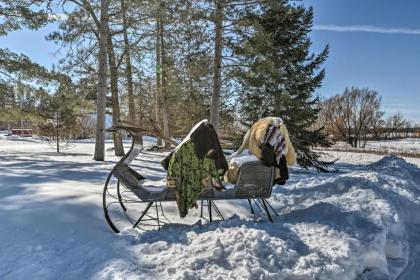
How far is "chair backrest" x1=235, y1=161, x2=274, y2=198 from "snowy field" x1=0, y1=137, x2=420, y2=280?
369 mm

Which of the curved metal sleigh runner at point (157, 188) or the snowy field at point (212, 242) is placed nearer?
the snowy field at point (212, 242)

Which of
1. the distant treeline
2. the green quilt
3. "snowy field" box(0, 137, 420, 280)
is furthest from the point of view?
the distant treeline

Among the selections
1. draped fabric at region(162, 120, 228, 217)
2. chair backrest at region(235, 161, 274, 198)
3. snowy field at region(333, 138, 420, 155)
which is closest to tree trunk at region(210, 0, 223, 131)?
chair backrest at region(235, 161, 274, 198)

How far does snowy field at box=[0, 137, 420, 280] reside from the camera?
289 centimetres

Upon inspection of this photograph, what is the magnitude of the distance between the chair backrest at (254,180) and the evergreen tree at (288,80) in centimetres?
792

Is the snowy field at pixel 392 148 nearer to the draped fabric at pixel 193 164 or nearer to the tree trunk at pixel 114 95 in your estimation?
the tree trunk at pixel 114 95

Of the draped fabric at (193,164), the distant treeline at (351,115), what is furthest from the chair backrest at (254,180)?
the distant treeline at (351,115)

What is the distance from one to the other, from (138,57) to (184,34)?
4.12m

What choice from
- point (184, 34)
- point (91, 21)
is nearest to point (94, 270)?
point (184, 34)

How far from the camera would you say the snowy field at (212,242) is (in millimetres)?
2893

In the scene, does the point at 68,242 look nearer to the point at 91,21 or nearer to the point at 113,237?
the point at 113,237

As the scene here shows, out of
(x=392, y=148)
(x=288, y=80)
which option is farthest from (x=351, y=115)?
(x=288, y=80)

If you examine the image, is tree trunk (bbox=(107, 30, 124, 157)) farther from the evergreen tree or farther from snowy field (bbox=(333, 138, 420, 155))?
snowy field (bbox=(333, 138, 420, 155))

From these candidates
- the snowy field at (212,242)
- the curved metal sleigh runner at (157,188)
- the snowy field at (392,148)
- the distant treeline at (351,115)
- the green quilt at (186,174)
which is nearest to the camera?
the snowy field at (212,242)
